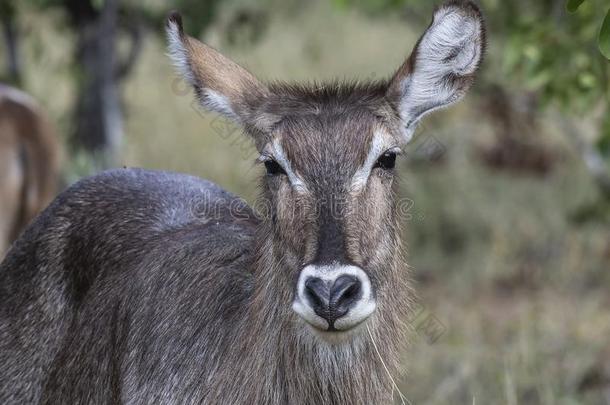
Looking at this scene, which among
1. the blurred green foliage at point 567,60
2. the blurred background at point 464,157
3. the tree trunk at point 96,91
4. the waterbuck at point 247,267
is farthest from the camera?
the tree trunk at point 96,91

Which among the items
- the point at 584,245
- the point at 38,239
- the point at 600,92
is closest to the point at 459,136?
the point at 584,245

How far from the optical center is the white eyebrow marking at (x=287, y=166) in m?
4.09

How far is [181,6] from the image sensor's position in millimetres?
9070

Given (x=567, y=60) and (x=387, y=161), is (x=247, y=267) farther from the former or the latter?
(x=567, y=60)

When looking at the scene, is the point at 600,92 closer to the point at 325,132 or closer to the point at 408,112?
the point at 408,112

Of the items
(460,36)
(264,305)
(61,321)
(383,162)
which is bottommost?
(61,321)

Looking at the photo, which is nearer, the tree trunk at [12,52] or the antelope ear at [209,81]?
the antelope ear at [209,81]

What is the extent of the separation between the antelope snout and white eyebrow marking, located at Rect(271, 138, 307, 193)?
0.32 metres

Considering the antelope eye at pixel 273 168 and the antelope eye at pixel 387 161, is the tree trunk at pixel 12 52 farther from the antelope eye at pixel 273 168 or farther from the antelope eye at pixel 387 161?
the antelope eye at pixel 387 161

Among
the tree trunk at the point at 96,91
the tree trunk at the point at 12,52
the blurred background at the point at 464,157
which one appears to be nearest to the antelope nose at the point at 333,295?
the blurred background at the point at 464,157

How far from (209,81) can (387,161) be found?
2.24ft

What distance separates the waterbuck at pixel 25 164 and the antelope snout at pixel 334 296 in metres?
5.63

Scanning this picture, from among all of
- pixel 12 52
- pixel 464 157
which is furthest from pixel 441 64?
pixel 464 157

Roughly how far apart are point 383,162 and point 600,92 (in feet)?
8.21
